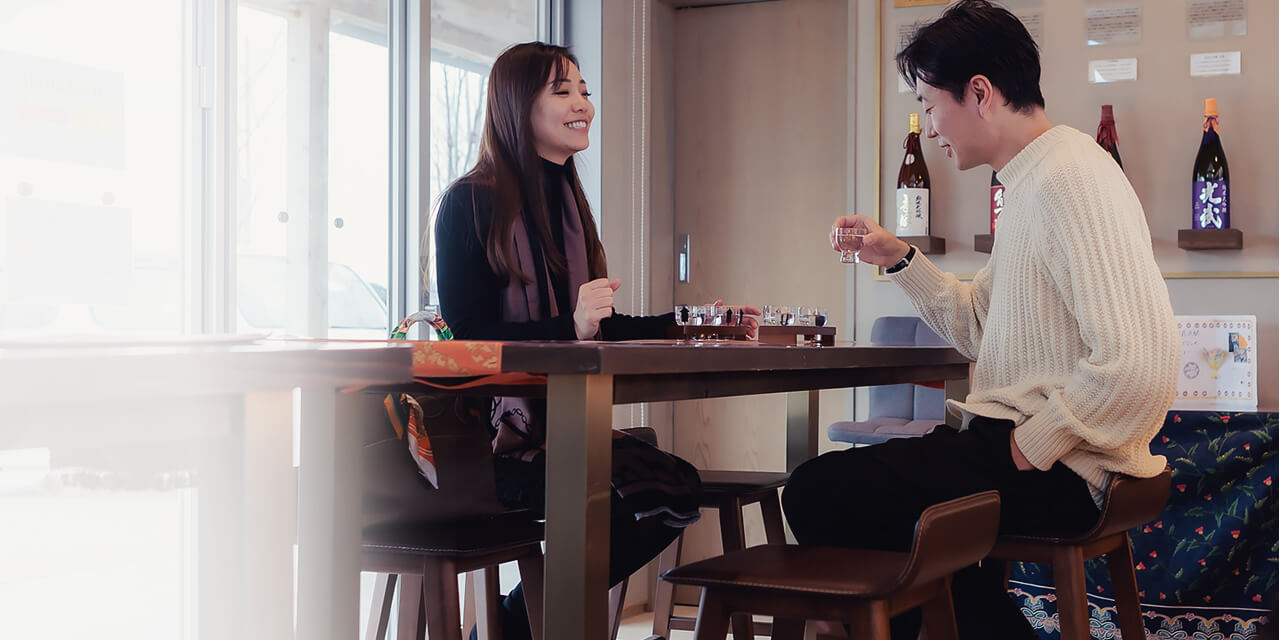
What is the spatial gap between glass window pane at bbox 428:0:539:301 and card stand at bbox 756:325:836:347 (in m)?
1.41

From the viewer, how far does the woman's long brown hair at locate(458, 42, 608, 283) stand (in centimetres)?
217

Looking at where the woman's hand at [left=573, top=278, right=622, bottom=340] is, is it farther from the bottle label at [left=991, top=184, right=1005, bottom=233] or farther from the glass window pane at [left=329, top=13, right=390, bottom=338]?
the bottle label at [left=991, top=184, right=1005, bottom=233]

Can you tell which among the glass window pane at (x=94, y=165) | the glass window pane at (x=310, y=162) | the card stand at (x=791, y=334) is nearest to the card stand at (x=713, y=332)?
the card stand at (x=791, y=334)

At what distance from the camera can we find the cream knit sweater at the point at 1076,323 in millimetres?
1476

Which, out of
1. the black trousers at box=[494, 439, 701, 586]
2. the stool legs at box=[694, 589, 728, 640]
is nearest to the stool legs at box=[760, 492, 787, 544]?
the black trousers at box=[494, 439, 701, 586]

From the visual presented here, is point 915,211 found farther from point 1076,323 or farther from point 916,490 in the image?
point 916,490

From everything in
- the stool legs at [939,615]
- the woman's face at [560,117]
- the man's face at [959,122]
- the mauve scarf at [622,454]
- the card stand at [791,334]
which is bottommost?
the stool legs at [939,615]

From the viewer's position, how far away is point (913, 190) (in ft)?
11.0

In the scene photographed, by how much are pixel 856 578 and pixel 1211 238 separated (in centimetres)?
228

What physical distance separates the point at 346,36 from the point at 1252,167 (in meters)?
2.34

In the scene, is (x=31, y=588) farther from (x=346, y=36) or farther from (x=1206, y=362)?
(x=1206, y=362)

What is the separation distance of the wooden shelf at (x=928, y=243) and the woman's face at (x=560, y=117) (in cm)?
134

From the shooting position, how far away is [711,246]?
404 centimetres

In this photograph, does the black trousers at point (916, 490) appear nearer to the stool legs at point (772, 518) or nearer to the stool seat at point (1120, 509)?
the stool seat at point (1120, 509)
